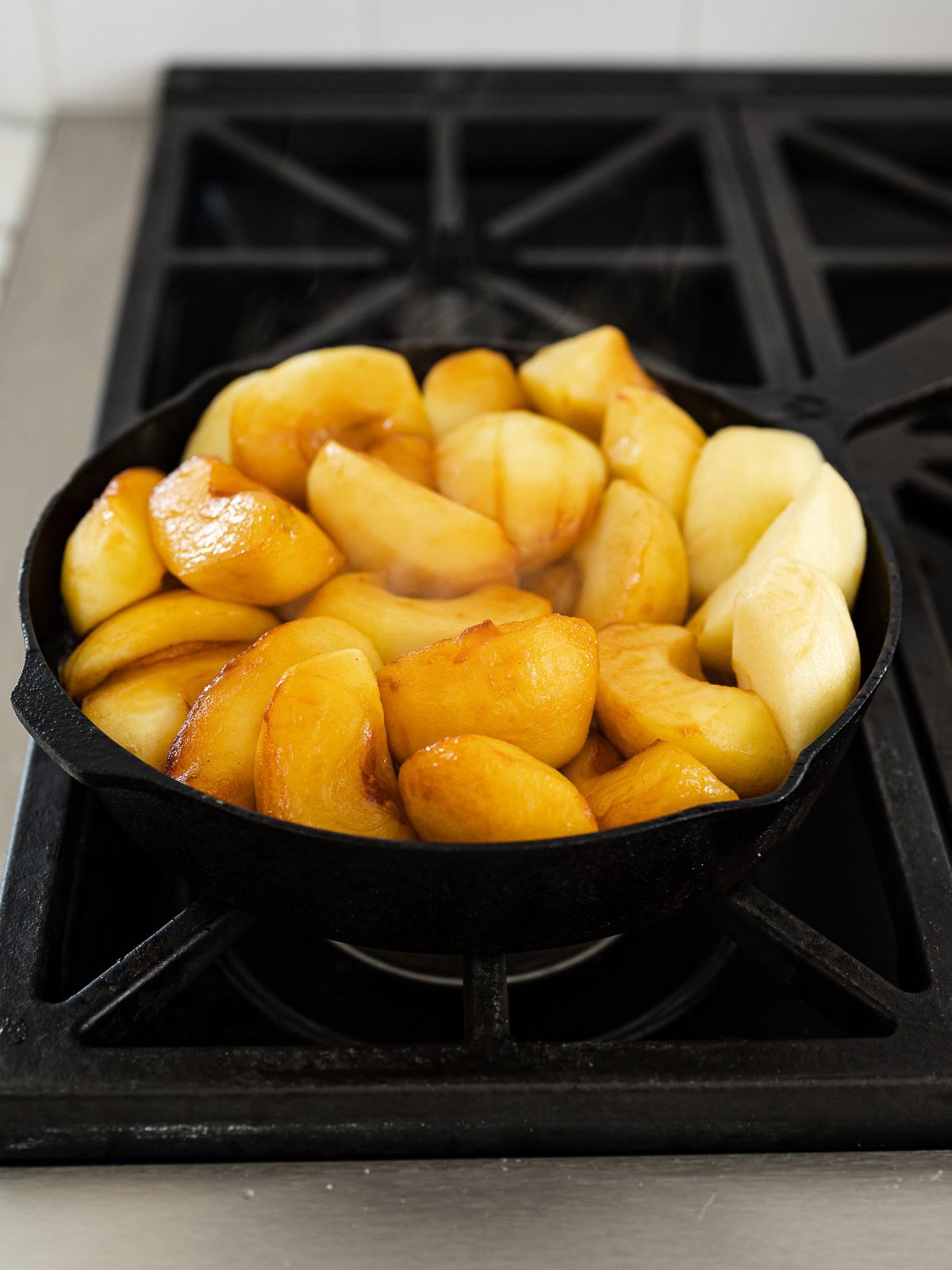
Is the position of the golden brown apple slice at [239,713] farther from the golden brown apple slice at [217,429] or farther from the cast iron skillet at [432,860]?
the golden brown apple slice at [217,429]

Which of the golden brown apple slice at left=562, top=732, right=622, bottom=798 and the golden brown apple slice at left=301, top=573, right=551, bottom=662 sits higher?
the golden brown apple slice at left=301, top=573, right=551, bottom=662

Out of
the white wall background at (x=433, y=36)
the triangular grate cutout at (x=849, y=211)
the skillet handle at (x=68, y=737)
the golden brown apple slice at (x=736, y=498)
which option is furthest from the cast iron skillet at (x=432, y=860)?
the white wall background at (x=433, y=36)

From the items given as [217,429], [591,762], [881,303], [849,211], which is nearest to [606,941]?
[591,762]

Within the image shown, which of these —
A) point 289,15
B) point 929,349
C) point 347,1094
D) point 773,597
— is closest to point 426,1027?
point 347,1094

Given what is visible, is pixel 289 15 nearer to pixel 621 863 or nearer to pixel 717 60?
pixel 717 60

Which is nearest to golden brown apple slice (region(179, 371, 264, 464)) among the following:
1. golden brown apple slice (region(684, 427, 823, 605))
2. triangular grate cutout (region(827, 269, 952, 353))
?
golden brown apple slice (region(684, 427, 823, 605))

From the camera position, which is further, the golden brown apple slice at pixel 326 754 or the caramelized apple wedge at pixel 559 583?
the caramelized apple wedge at pixel 559 583

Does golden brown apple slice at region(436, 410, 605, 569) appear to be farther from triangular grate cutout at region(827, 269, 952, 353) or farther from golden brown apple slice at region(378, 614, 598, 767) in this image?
triangular grate cutout at region(827, 269, 952, 353)
